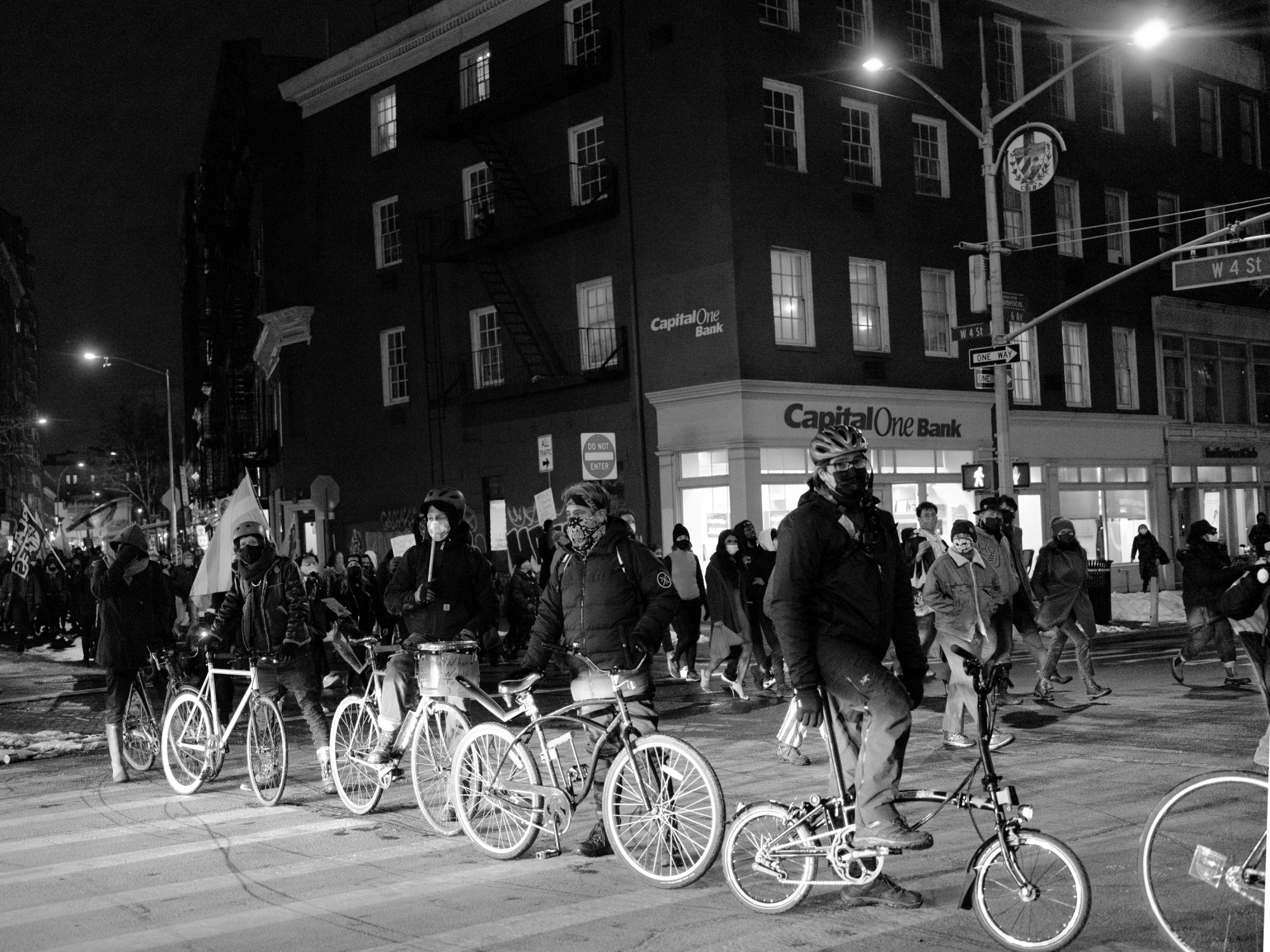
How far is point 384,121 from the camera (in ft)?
115

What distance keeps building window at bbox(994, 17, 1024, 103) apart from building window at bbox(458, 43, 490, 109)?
38.2ft

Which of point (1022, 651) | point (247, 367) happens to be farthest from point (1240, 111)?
point (247, 367)

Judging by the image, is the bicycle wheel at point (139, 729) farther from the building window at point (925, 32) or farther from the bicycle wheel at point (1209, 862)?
the building window at point (925, 32)

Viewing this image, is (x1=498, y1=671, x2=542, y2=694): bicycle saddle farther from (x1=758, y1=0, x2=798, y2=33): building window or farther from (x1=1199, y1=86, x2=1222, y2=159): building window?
(x1=1199, y1=86, x2=1222, y2=159): building window

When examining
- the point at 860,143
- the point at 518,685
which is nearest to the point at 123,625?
the point at 518,685

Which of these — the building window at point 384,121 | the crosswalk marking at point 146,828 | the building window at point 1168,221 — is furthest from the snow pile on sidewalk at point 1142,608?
the building window at point 384,121

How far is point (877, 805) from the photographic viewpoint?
6.01 meters

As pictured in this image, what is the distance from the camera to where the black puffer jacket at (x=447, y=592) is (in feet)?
30.3

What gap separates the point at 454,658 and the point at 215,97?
53.5 m

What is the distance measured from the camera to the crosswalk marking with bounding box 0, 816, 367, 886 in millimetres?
7848

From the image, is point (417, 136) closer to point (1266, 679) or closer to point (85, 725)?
point (85, 725)

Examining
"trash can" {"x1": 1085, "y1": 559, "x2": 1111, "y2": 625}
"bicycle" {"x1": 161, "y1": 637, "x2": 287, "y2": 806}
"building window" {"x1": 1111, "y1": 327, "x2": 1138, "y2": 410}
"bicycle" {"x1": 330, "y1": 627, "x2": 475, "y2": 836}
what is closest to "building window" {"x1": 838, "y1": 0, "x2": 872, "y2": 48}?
"building window" {"x1": 1111, "y1": 327, "x2": 1138, "y2": 410}

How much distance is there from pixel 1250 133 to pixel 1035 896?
130 feet

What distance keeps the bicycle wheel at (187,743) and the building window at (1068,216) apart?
27.5 metres
